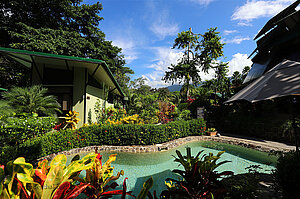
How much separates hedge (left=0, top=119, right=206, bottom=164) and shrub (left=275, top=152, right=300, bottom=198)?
5.84 meters

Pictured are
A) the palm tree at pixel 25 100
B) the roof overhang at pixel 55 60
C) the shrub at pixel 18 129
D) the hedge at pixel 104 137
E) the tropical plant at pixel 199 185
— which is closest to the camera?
the tropical plant at pixel 199 185

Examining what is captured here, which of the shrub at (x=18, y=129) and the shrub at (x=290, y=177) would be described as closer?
the shrub at (x=290, y=177)

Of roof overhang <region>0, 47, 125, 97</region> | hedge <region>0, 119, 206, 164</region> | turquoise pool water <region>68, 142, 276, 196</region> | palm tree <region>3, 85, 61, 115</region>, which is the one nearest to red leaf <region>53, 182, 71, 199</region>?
turquoise pool water <region>68, 142, 276, 196</region>

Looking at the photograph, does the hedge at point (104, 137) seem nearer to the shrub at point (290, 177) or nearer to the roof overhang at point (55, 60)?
the roof overhang at point (55, 60)

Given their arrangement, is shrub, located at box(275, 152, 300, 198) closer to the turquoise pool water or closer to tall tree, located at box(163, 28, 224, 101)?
the turquoise pool water

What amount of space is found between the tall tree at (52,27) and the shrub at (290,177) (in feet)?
58.4

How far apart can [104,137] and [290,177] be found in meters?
7.61

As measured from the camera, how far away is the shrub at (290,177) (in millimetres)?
2205

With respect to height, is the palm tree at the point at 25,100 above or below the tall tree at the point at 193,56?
below

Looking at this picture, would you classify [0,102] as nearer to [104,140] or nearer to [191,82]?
[104,140]

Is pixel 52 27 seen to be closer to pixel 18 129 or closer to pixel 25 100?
pixel 25 100

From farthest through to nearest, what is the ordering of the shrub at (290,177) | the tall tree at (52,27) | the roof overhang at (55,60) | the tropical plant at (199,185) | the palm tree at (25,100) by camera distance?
1. the tall tree at (52,27)
2. the roof overhang at (55,60)
3. the palm tree at (25,100)
4. the shrub at (290,177)
5. the tropical plant at (199,185)

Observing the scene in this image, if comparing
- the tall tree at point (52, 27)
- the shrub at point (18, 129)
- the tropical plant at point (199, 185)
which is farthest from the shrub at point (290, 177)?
the tall tree at point (52, 27)

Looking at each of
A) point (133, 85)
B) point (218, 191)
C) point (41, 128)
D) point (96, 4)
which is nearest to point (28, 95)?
point (41, 128)
